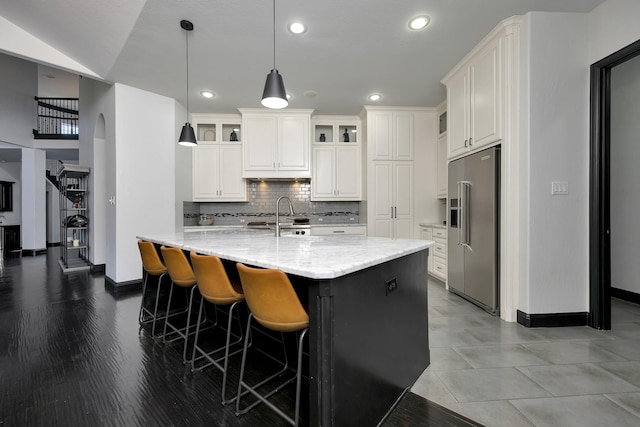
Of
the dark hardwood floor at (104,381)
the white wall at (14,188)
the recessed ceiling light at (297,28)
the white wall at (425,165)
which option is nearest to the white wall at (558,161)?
the dark hardwood floor at (104,381)

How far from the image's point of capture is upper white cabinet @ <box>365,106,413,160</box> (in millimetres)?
4766

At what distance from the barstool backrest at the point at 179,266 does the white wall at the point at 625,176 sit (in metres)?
4.70

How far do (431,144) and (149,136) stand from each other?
446 cm

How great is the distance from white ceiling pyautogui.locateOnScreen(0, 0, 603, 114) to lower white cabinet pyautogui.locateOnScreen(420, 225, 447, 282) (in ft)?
6.77

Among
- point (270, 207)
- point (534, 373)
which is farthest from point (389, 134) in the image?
point (534, 373)

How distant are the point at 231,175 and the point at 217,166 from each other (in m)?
0.29

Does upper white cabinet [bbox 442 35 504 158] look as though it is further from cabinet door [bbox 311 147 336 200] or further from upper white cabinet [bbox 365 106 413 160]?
cabinet door [bbox 311 147 336 200]

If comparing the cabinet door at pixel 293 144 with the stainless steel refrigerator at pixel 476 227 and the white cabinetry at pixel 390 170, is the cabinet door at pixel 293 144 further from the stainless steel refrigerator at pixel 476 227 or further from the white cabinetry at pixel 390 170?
the stainless steel refrigerator at pixel 476 227

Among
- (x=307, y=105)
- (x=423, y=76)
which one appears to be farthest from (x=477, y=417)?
(x=307, y=105)

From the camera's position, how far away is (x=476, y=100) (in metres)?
3.14

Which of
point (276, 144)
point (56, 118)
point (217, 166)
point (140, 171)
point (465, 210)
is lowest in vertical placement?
point (465, 210)

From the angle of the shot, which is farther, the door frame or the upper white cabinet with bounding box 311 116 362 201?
the upper white cabinet with bounding box 311 116 362 201

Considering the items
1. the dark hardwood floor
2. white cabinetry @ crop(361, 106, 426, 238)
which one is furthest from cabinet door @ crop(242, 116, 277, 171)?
the dark hardwood floor

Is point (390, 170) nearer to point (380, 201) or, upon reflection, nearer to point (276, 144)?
point (380, 201)
